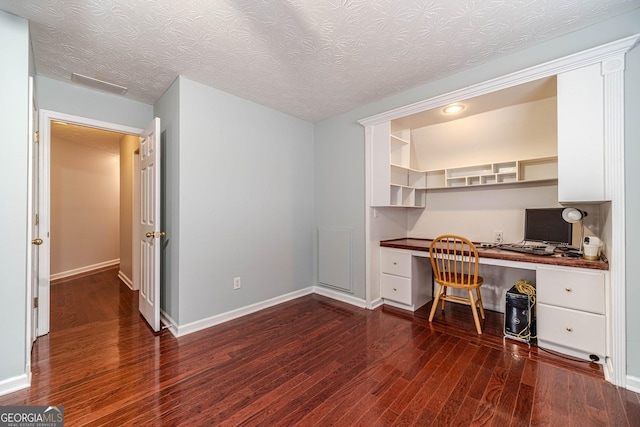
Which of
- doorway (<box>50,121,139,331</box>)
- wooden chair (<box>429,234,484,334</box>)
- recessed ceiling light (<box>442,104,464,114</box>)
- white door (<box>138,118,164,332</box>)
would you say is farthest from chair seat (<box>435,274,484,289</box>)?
doorway (<box>50,121,139,331</box>)

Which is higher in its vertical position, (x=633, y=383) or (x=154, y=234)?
(x=154, y=234)

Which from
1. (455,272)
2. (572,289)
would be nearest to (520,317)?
(572,289)

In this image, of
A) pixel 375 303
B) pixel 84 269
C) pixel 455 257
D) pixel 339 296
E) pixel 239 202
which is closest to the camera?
pixel 455 257

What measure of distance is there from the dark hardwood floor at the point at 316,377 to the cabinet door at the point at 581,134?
4.28 ft

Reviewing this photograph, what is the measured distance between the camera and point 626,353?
174 centimetres

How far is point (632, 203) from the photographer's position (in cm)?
173

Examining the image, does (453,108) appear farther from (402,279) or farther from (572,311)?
(572,311)

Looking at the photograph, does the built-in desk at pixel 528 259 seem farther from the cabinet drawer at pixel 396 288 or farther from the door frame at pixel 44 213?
the door frame at pixel 44 213

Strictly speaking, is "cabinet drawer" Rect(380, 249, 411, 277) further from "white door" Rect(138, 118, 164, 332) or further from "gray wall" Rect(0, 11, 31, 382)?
"gray wall" Rect(0, 11, 31, 382)

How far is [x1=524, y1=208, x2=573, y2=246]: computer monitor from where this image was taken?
244 cm

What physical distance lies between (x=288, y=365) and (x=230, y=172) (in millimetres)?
1974

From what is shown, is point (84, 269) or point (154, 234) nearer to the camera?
point (154, 234)

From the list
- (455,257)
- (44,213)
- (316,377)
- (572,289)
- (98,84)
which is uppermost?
(98,84)

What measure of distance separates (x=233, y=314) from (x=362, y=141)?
8.17ft
